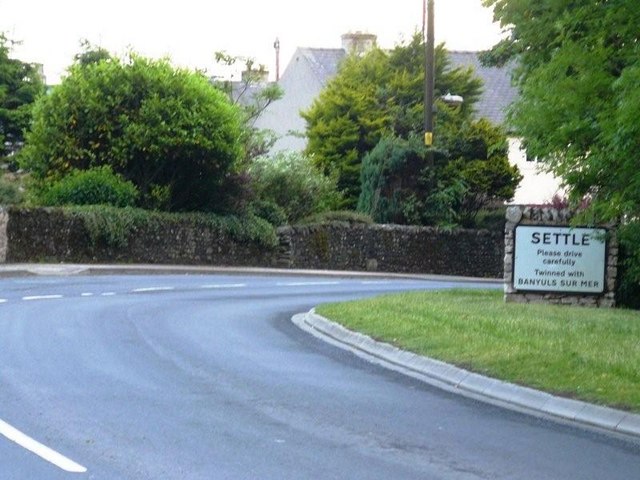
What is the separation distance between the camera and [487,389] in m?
13.8

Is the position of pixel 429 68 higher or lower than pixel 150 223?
higher

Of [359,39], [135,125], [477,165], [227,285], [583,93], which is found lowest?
[227,285]

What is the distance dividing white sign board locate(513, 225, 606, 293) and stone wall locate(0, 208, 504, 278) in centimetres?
1500

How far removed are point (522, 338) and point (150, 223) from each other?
75.7ft

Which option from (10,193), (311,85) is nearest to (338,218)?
(10,193)

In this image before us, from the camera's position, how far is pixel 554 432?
11.5 meters

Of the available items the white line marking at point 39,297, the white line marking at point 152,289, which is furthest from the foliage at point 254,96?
the white line marking at point 39,297

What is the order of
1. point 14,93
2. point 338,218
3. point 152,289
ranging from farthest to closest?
point 14,93, point 338,218, point 152,289

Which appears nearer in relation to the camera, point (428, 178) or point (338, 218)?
point (338, 218)

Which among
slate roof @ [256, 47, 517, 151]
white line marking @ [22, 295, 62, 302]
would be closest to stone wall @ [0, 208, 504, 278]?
white line marking @ [22, 295, 62, 302]

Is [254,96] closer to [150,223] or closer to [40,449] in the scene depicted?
[150,223]

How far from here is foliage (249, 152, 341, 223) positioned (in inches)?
1762

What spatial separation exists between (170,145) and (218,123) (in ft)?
6.15

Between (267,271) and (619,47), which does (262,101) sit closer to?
(267,271)
